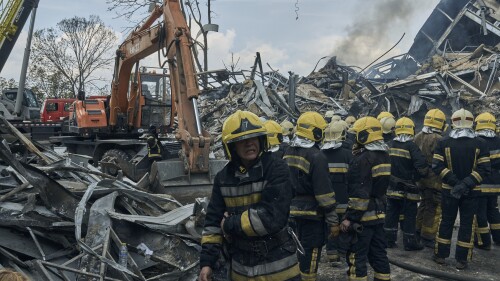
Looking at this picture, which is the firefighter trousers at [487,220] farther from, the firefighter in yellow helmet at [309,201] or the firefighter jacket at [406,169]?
the firefighter in yellow helmet at [309,201]

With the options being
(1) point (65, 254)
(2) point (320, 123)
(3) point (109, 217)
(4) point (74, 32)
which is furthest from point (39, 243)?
(4) point (74, 32)

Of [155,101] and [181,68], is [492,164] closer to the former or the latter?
[181,68]

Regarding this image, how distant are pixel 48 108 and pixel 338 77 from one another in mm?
13178

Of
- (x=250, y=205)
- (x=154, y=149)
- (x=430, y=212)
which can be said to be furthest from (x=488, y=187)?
(x=154, y=149)

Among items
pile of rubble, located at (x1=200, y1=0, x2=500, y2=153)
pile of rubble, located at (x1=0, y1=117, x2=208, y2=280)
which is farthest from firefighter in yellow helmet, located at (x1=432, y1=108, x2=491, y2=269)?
pile of rubble, located at (x1=200, y1=0, x2=500, y2=153)

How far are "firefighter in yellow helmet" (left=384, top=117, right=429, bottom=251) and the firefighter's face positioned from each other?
13.6ft

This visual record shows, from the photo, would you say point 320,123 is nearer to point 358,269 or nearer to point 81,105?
point 358,269

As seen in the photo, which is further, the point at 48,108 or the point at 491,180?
the point at 48,108

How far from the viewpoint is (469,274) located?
5871 millimetres

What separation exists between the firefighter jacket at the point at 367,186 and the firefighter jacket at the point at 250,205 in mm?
1738

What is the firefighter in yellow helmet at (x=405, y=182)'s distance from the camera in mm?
6697

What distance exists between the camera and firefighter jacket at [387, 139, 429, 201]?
260 inches

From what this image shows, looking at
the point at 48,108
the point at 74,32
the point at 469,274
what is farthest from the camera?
the point at 74,32

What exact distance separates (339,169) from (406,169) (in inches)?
49.0
